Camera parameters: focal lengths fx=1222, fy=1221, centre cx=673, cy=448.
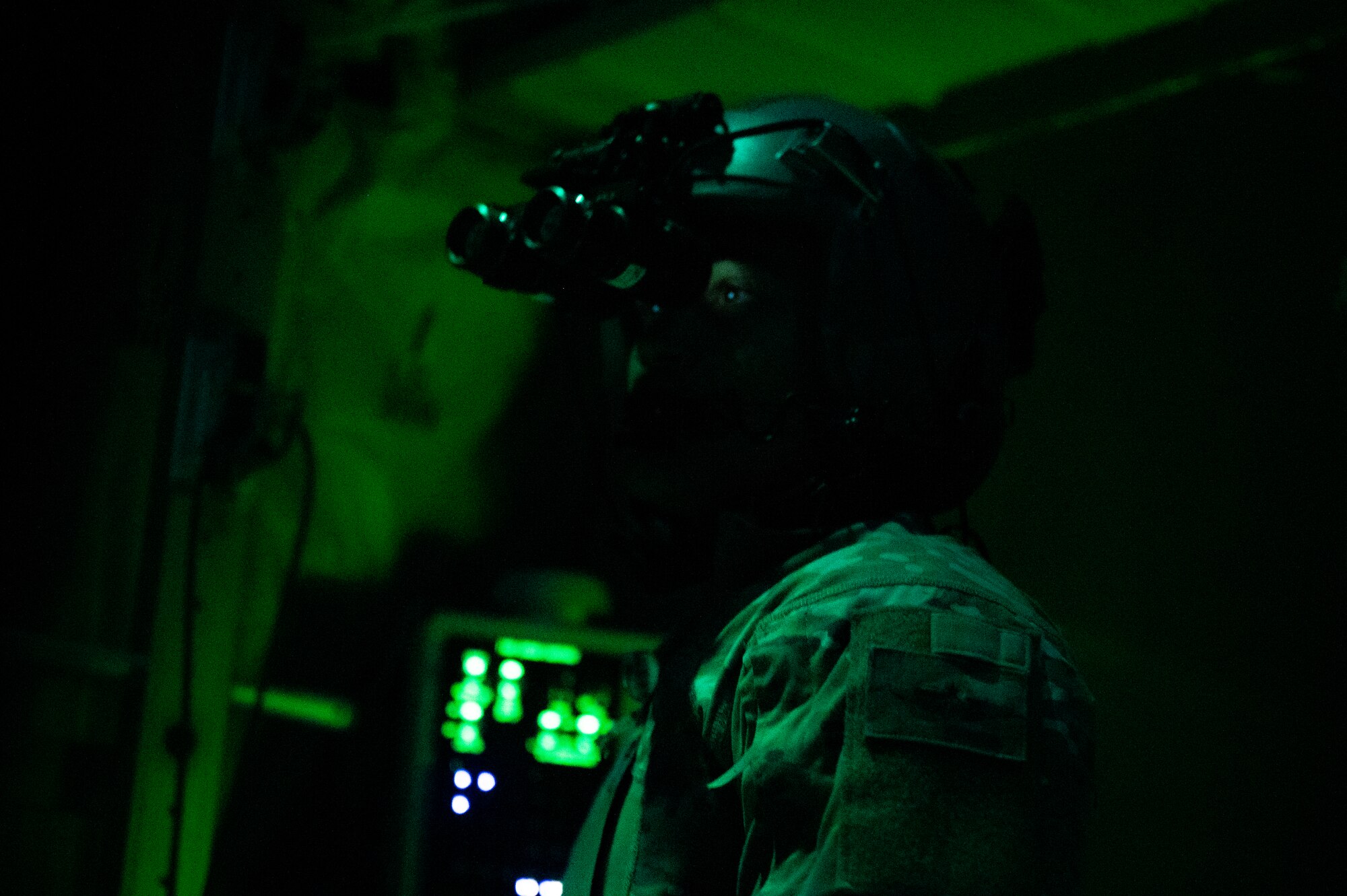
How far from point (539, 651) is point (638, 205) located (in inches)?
28.7

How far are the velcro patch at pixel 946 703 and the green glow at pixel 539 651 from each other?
2.75 feet

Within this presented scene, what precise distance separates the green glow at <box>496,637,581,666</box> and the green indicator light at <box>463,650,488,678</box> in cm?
2

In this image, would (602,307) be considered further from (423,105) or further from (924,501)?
(423,105)

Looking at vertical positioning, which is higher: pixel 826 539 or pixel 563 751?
pixel 826 539

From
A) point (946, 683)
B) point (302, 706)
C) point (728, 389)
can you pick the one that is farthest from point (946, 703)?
point (302, 706)

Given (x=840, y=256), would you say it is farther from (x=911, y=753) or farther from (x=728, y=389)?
(x=911, y=753)

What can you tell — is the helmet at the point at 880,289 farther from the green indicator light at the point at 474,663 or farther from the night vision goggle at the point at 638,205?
the green indicator light at the point at 474,663

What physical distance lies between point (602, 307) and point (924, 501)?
318 mm

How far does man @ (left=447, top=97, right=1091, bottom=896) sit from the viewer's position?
0.71 metres

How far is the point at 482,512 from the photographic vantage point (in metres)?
1.81

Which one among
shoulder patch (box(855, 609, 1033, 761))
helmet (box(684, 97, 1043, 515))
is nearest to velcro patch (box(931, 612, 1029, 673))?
shoulder patch (box(855, 609, 1033, 761))

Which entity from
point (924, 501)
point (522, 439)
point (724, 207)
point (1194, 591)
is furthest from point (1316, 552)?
point (522, 439)

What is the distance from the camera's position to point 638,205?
3.14 ft

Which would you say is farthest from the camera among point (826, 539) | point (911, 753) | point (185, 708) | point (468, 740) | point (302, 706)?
point (302, 706)
